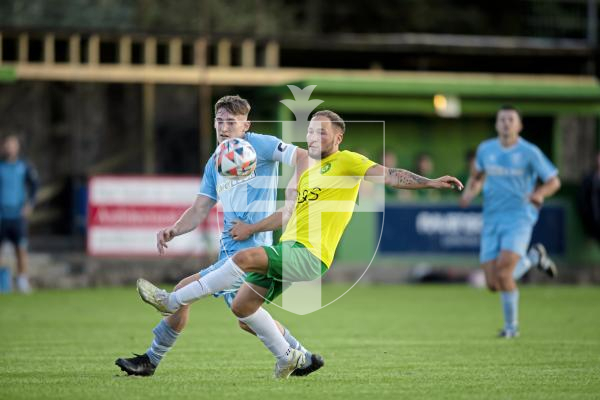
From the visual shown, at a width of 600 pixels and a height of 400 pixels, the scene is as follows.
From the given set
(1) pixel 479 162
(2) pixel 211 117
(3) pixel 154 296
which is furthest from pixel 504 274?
(2) pixel 211 117

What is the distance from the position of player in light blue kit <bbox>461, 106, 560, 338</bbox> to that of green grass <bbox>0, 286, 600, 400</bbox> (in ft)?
2.79

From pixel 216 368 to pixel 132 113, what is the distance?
19344 mm

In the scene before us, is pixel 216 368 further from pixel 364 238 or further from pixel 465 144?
pixel 465 144

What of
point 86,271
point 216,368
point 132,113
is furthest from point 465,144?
point 216,368

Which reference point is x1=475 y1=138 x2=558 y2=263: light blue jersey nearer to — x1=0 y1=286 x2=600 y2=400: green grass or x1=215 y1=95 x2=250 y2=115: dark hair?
x1=0 y1=286 x2=600 y2=400: green grass

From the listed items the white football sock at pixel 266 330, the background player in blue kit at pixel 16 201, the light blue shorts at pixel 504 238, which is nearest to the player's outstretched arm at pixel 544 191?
the light blue shorts at pixel 504 238

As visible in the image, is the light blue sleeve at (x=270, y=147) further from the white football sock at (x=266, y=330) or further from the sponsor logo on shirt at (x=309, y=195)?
the white football sock at (x=266, y=330)

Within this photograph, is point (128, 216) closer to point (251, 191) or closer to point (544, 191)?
point (544, 191)

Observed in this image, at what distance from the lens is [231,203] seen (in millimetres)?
10508

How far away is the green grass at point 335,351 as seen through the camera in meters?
9.62

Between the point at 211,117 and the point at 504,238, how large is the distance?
1416 cm

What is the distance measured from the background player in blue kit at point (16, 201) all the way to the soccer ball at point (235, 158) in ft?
43.2

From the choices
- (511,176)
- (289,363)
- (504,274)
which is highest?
(511,176)

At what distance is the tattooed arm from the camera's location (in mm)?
9586
